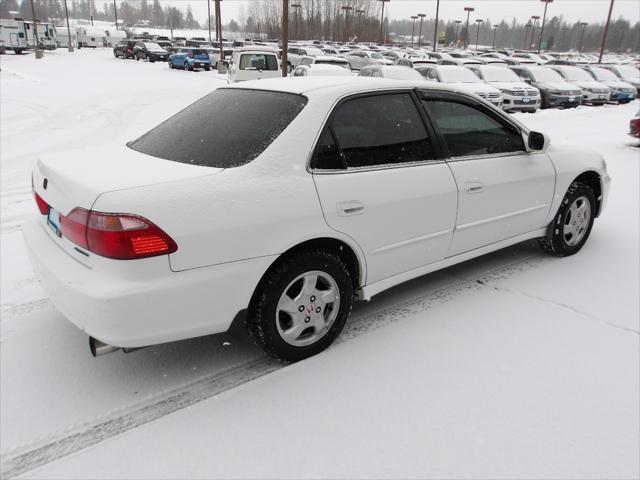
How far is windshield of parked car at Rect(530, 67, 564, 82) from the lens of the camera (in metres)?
19.0

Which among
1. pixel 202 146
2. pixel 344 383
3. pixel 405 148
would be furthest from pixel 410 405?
pixel 202 146

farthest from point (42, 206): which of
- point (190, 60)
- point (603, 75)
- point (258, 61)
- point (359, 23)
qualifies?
point (359, 23)

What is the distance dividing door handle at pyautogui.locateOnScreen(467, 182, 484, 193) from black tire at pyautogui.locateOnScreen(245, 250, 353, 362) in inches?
46.4

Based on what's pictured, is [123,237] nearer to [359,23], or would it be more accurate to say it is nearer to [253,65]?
[253,65]

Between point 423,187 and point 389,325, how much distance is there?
96 centimetres

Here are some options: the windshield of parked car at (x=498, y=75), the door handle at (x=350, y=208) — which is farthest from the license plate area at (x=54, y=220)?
the windshield of parked car at (x=498, y=75)

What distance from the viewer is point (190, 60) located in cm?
3247

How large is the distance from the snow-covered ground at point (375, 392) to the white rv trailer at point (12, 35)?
4681cm

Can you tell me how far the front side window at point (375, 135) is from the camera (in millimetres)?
2979

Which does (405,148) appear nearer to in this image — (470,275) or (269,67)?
(470,275)

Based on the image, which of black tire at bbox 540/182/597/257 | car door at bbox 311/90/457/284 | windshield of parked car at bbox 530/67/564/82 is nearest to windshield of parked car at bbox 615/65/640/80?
windshield of parked car at bbox 530/67/564/82

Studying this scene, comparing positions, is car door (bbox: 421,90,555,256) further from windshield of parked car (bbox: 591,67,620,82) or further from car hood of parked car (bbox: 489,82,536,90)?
windshield of parked car (bbox: 591,67,620,82)

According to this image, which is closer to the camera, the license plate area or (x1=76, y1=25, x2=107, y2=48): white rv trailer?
the license plate area

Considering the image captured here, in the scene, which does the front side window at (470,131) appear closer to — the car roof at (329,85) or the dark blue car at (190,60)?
the car roof at (329,85)
